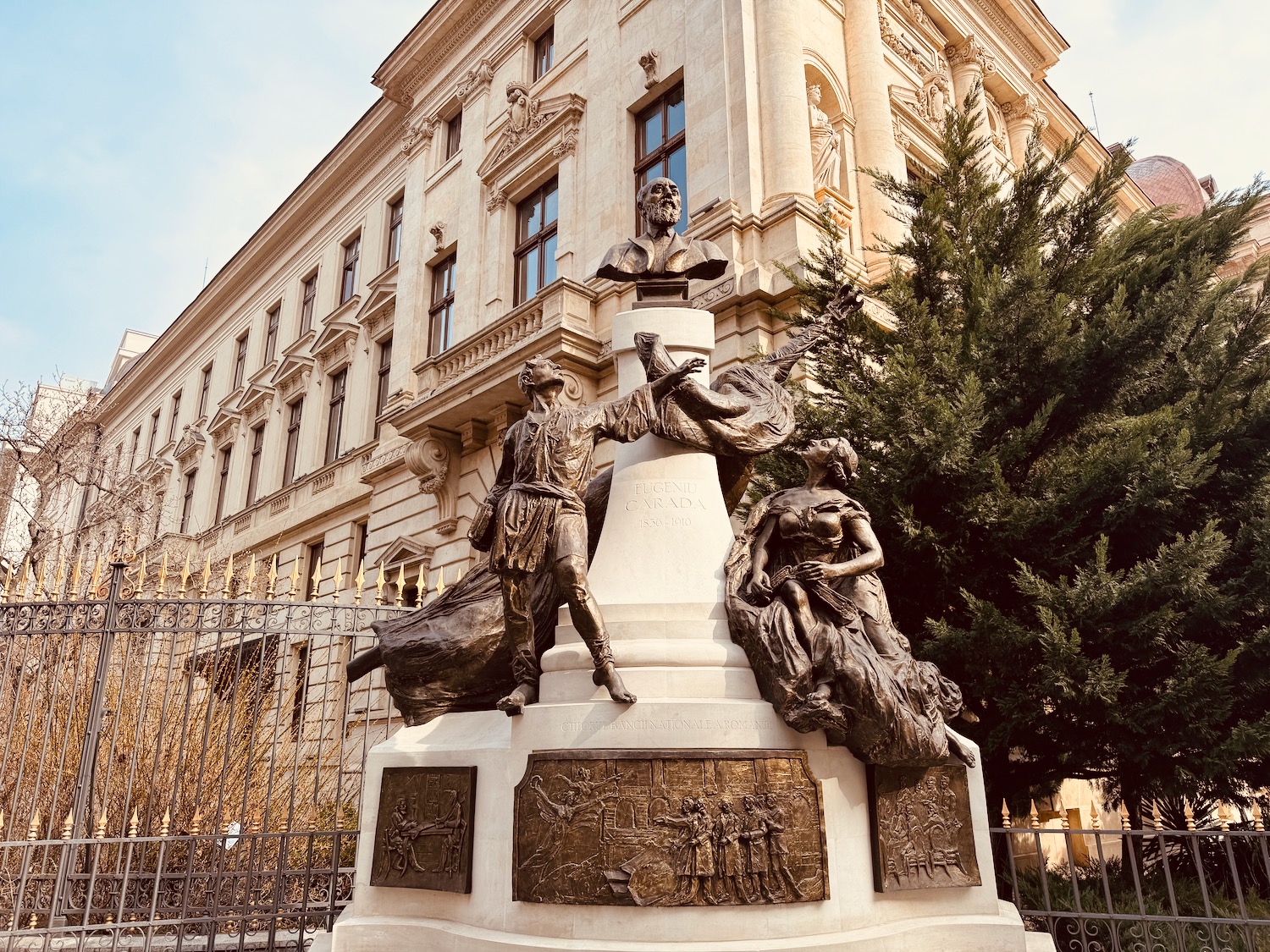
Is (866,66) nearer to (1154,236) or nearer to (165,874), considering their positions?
(1154,236)

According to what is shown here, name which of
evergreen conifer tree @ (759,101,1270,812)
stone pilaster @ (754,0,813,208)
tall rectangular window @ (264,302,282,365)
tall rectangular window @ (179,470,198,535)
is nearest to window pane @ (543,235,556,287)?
stone pilaster @ (754,0,813,208)

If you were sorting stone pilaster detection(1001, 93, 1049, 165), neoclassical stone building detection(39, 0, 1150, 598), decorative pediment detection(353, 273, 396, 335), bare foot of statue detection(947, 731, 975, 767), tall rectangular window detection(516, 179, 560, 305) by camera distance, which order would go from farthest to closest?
decorative pediment detection(353, 273, 396, 335)
stone pilaster detection(1001, 93, 1049, 165)
tall rectangular window detection(516, 179, 560, 305)
neoclassical stone building detection(39, 0, 1150, 598)
bare foot of statue detection(947, 731, 975, 767)

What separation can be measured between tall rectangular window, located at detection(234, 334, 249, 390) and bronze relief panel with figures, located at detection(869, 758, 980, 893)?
95.4 ft

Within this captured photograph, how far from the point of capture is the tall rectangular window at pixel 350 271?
2492cm

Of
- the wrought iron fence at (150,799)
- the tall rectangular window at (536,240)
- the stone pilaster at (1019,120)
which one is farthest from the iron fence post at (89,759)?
the stone pilaster at (1019,120)

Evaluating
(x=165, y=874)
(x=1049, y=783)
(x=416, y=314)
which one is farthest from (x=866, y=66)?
(x=165, y=874)

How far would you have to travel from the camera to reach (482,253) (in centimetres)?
1856

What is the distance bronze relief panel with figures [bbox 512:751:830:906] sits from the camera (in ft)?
12.8

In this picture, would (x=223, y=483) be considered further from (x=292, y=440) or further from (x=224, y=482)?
(x=292, y=440)

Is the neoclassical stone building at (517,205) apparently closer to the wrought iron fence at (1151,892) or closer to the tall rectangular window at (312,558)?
the tall rectangular window at (312,558)

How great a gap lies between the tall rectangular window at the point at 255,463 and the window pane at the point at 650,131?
1593cm

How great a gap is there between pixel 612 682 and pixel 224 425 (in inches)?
1104

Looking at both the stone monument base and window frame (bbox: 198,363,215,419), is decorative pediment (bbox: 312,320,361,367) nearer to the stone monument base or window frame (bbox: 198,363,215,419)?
window frame (bbox: 198,363,215,419)

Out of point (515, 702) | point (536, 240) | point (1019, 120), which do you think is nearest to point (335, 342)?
point (536, 240)
